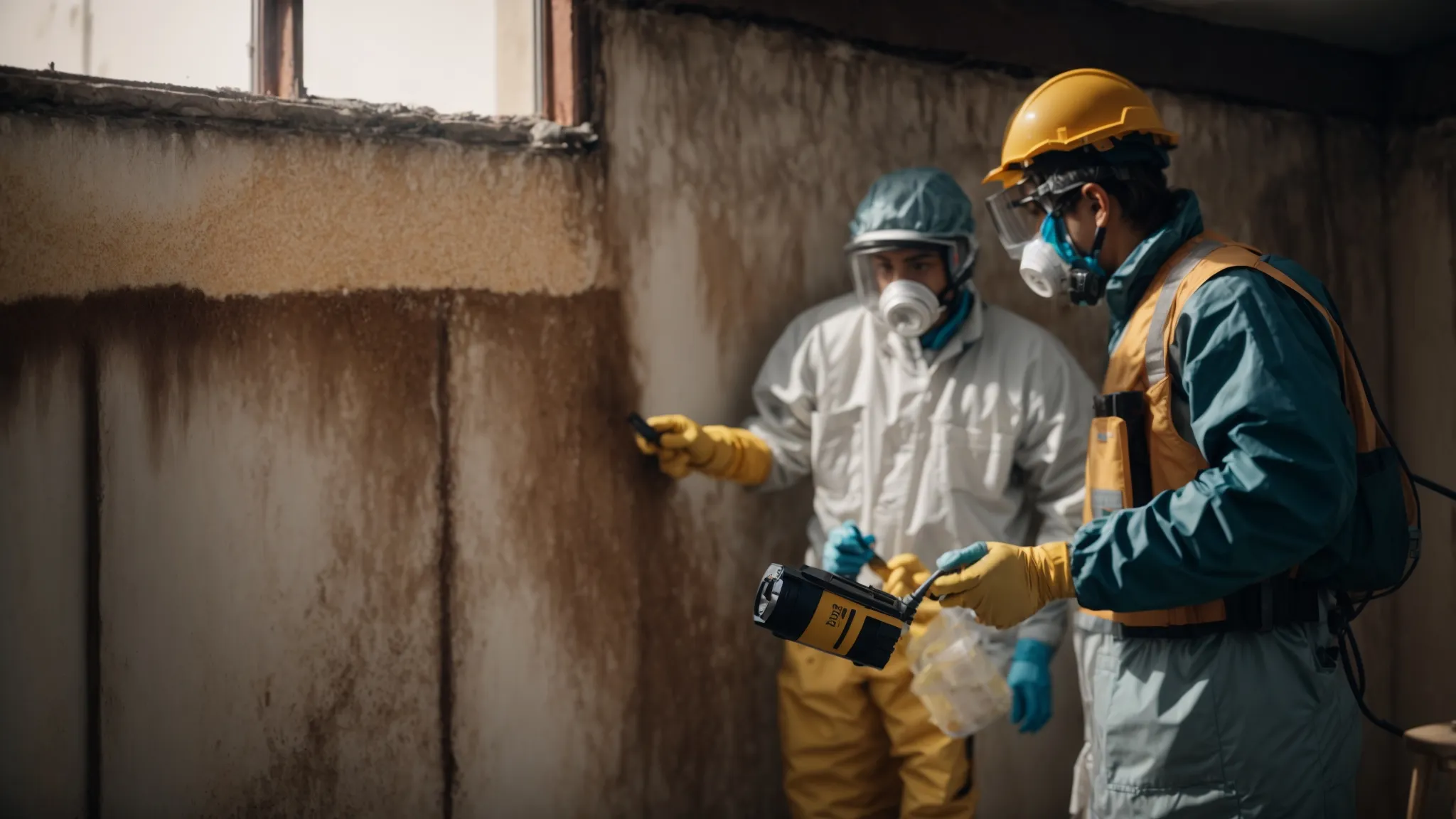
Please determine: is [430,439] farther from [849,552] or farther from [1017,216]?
[1017,216]

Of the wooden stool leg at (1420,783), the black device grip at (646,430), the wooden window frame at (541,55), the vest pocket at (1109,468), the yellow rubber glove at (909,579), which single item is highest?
the wooden window frame at (541,55)

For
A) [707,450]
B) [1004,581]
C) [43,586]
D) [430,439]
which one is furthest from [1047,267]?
[43,586]

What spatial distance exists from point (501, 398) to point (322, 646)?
0.53 m

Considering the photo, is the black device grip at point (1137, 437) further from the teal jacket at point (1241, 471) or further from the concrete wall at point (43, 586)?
the concrete wall at point (43, 586)

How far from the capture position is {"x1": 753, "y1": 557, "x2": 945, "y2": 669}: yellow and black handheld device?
1618 mm

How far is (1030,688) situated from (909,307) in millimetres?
706

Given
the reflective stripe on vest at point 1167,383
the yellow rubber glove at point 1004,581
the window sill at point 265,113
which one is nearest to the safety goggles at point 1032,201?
the reflective stripe on vest at point 1167,383

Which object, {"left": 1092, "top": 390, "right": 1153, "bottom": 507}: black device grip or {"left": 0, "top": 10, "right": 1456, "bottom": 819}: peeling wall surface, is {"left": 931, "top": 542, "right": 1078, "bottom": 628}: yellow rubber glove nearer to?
{"left": 1092, "top": 390, "right": 1153, "bottom": 507}: black device grip

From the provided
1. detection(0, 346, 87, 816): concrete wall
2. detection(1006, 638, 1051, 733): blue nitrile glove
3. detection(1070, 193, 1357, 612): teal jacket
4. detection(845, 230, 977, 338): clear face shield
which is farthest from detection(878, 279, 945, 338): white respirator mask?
detection(0, 346, 87, 816): concrete wall

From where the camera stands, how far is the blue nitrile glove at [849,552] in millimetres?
2119

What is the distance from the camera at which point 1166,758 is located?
151 centimetres

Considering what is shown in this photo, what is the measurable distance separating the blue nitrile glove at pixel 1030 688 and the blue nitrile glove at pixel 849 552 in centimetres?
33

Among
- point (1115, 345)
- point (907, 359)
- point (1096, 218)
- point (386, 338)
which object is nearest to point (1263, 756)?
point (1115, 345)

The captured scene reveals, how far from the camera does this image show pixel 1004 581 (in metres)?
1.55
